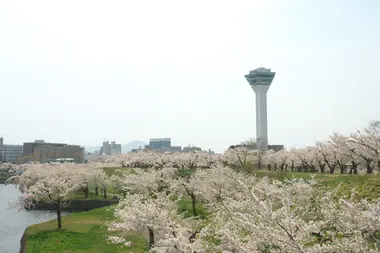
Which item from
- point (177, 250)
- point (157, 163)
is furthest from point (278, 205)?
point (157, 163)

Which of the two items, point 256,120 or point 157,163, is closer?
point 157,163

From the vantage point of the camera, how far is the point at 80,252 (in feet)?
81.1

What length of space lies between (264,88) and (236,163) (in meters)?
114

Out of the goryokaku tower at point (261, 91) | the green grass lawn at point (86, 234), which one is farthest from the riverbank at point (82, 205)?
the goryokaku tower at point (261, 91)

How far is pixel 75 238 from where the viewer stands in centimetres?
2841

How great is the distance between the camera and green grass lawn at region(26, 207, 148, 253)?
25406 mm

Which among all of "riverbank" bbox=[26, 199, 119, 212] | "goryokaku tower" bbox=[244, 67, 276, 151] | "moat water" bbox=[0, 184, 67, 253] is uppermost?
"goryokaku tower" bbox=[244, 67, 276, 151]

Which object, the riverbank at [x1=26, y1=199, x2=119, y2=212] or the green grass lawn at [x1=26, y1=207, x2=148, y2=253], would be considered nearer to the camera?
the green grass lawn at [x1=26, y1=207, x2=148, y2=253]

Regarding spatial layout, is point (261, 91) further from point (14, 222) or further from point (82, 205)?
point (14, 222)

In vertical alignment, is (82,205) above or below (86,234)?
below

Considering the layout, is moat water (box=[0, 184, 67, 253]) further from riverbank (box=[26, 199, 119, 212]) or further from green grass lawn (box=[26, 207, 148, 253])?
riverbank (box=[26, 199, 119, 212])

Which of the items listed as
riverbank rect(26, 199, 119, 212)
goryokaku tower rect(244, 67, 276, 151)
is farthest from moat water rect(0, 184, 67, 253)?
goryokaku tower rect(244, 67, 276, 151)

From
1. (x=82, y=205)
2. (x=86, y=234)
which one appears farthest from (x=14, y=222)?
(x=86, y=234)

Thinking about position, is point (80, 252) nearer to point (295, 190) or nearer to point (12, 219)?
point (295, 190)
